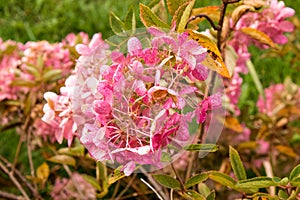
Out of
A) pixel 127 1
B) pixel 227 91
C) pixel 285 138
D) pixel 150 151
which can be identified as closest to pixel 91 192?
pixel 227 91

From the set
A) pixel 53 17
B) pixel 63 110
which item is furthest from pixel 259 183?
pixel 53 17

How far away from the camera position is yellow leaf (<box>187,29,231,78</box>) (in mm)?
804

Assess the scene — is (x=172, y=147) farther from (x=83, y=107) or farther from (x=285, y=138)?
(x=285, y=138)

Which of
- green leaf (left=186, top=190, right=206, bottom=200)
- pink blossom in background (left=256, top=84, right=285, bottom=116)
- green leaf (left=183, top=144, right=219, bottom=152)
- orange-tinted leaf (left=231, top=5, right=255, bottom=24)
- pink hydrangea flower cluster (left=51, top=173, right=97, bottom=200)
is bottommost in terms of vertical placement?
pink hydrangea flower cluster (left=51, top=173, right=97, bottom=200)

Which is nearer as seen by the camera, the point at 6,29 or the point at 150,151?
the point at 150,151

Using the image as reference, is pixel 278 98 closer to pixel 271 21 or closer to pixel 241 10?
pixel 271 21

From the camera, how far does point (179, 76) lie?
0.77 m

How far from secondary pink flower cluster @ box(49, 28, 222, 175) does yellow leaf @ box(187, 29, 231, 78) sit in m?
0.03

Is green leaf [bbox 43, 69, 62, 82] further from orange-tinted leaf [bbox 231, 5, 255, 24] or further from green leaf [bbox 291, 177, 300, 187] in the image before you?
green leaf [bbox 291, 177, 300, 187]

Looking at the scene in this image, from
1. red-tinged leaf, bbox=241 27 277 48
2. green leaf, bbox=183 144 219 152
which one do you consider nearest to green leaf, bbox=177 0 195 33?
green leaf, bbox=183 144 219 152

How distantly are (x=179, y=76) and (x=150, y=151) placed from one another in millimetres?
108

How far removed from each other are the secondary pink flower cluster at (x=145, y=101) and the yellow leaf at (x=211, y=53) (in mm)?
29

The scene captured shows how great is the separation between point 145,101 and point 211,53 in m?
0.14

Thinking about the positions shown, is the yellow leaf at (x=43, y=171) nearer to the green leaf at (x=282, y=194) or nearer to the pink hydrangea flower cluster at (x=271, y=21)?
the pink hydrangea flower cluster at (x=271, y=21)
